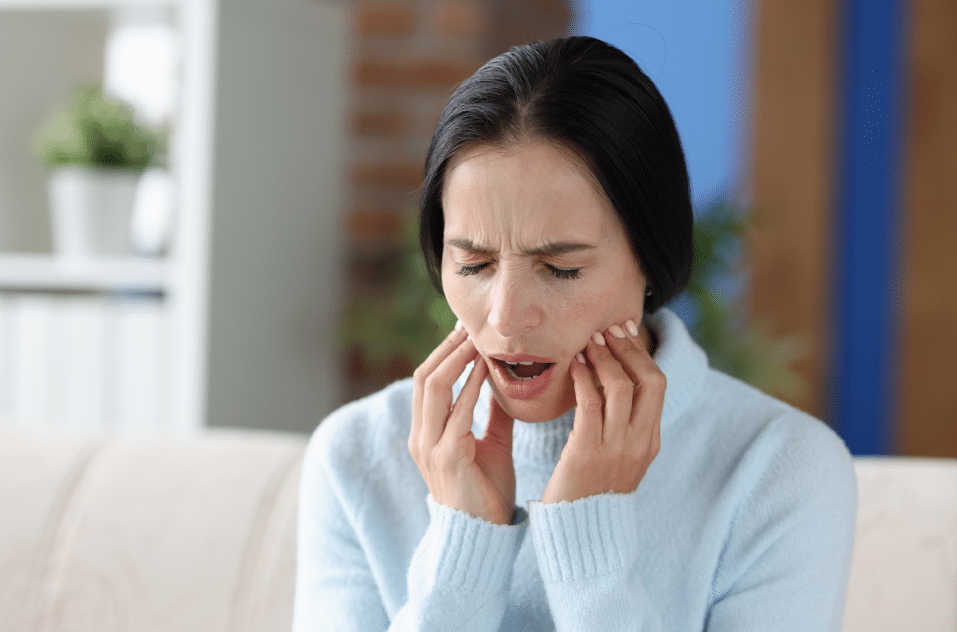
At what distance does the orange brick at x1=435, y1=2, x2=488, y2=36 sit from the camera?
251cm

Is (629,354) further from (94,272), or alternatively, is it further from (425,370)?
(94,272)

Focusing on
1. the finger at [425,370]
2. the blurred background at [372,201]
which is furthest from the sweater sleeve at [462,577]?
the blurred background at [372,201]

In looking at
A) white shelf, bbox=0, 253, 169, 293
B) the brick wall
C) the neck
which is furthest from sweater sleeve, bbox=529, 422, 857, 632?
the brick wall

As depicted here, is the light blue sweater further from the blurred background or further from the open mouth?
the blurred background

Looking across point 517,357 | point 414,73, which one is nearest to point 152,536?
point 517,357

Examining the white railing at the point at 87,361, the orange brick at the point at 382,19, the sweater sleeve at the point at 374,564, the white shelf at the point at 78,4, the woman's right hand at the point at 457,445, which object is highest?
the orange brick at the point at 382,19

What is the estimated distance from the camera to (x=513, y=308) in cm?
90

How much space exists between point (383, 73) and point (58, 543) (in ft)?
5.42

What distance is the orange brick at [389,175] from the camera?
99.7 inches

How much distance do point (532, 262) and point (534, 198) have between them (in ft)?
0.22

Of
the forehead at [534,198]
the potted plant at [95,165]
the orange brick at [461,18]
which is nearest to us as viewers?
the forehead at [534,198]

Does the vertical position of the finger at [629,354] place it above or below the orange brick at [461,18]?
below

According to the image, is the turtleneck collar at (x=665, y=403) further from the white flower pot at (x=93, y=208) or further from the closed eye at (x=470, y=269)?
the white flower pot at (x=93, y=208)

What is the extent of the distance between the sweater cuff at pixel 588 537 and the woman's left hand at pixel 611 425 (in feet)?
0.06
